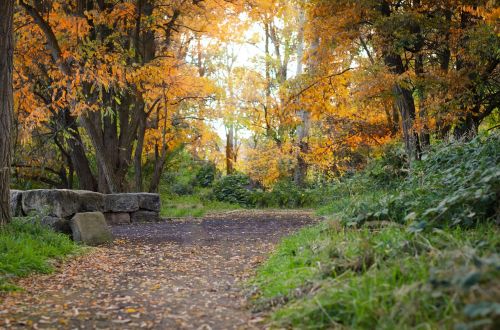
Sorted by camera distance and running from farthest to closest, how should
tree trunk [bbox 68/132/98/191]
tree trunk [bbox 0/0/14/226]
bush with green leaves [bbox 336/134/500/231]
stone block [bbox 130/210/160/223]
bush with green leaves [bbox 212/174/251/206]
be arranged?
bush with green leaves [bbox 212/174/251/206]
tree trunk [bbox 68/132/98/191]
stone block [bbox 130/210/160/223]
tree trunk [bbox 0/0/14/226]
bush with green leaves [bbox 336/134/500/231]

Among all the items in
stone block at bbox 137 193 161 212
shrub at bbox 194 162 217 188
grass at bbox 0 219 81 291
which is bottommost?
grass at bbox 0 219 81 291

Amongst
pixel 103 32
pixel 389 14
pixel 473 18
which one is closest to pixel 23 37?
pixel 103 32

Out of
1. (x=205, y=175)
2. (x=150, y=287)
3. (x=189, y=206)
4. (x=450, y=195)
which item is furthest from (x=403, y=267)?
(x=205, y=175)

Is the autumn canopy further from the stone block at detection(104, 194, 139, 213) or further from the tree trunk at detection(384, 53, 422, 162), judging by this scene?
the stone block at detection(104, 194, 139, 213)

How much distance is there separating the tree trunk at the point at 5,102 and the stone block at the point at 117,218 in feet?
14.3

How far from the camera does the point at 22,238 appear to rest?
246 inches

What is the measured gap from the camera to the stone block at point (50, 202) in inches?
334

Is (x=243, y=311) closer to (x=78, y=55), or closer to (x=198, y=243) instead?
(x=198, y=243)

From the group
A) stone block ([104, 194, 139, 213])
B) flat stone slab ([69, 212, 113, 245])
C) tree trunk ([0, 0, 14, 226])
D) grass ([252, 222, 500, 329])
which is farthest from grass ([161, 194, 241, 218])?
grass ([252, 222, 500, 329])

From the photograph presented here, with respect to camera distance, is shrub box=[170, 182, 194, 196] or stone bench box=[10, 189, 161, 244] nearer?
stone bench box=[10, 189, 161, 244]

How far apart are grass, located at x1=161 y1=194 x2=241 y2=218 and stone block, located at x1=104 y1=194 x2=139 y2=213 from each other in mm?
1531

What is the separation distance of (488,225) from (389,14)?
758 cm

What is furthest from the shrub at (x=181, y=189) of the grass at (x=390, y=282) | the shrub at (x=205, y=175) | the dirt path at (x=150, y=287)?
the grass at (x=390, y=282)

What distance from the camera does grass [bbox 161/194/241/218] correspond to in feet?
43.1
